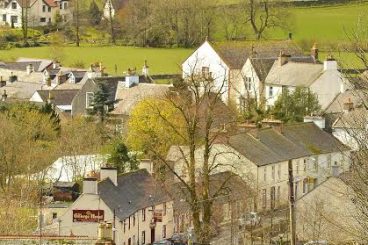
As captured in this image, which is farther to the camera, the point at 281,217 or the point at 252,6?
the point at 252,6

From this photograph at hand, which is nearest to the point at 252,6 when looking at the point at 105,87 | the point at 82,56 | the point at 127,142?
the point at 82,56

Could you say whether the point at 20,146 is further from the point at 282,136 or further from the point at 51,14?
the point at 51,14

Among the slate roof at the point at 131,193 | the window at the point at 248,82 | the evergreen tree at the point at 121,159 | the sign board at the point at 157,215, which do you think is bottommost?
the sign board at the point at 157,215

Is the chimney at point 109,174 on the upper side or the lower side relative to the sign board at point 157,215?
upper

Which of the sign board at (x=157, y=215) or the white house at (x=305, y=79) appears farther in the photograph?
the white house at (x=305, y=79)

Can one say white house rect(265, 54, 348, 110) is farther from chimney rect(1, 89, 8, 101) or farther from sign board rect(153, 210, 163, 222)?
sign board rect(153, 210, 163, 222)

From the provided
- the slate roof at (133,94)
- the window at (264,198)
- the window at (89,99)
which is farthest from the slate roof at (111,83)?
the window at (264,198)

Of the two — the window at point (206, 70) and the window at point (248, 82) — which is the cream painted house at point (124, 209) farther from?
the window at point (248, 82)

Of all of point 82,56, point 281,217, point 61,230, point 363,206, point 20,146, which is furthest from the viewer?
point 82,56
